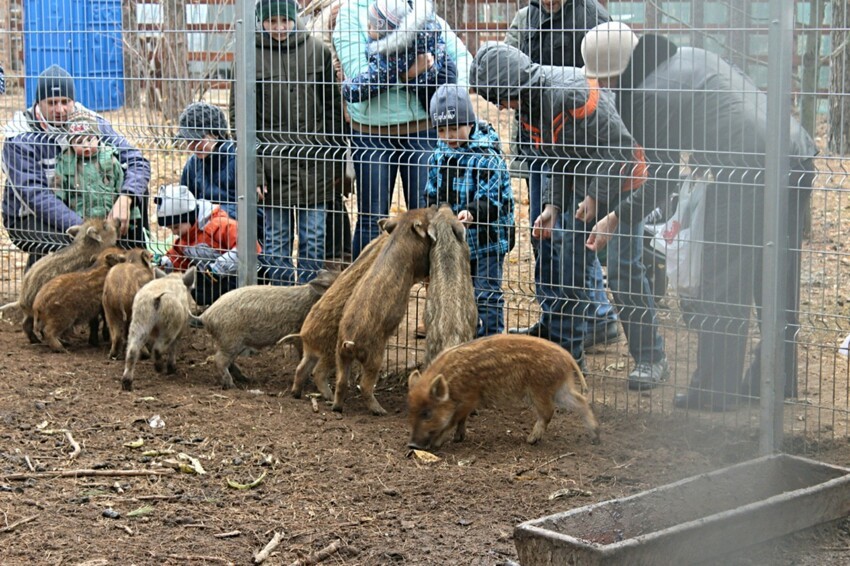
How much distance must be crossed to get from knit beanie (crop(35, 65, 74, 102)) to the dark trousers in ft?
16.6

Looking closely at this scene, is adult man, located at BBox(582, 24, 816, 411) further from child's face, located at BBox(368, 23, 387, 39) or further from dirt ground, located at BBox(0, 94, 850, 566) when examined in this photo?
child's face, located at BBox(368, 23, 387, 39)

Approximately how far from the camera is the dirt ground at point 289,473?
16.5ft

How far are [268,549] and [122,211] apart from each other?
4.85 metres

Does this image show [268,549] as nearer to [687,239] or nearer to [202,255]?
[687,239]

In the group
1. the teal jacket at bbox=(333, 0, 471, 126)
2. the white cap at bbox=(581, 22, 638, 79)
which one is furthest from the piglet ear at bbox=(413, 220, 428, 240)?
the white cap at bbox=(581, 22, 638, 79)

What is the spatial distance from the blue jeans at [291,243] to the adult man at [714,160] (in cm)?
217

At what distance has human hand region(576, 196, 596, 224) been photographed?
6.84 metres

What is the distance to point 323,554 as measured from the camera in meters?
4.90

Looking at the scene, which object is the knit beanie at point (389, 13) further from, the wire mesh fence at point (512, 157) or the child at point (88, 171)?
the child at point (88, 171)

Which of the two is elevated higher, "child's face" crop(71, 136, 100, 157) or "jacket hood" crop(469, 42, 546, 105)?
"jacket hood" crop(469, 42, 546, 105)

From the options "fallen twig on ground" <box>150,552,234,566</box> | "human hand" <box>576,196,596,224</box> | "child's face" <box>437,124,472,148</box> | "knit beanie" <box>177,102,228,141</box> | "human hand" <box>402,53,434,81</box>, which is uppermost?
"human hand" <box>402,53,434,81</box>

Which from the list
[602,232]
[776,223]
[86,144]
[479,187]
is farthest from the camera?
[86,144]

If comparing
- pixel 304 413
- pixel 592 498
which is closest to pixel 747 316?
pixel 592 498

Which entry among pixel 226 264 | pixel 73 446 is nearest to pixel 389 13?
pixel 226 264
